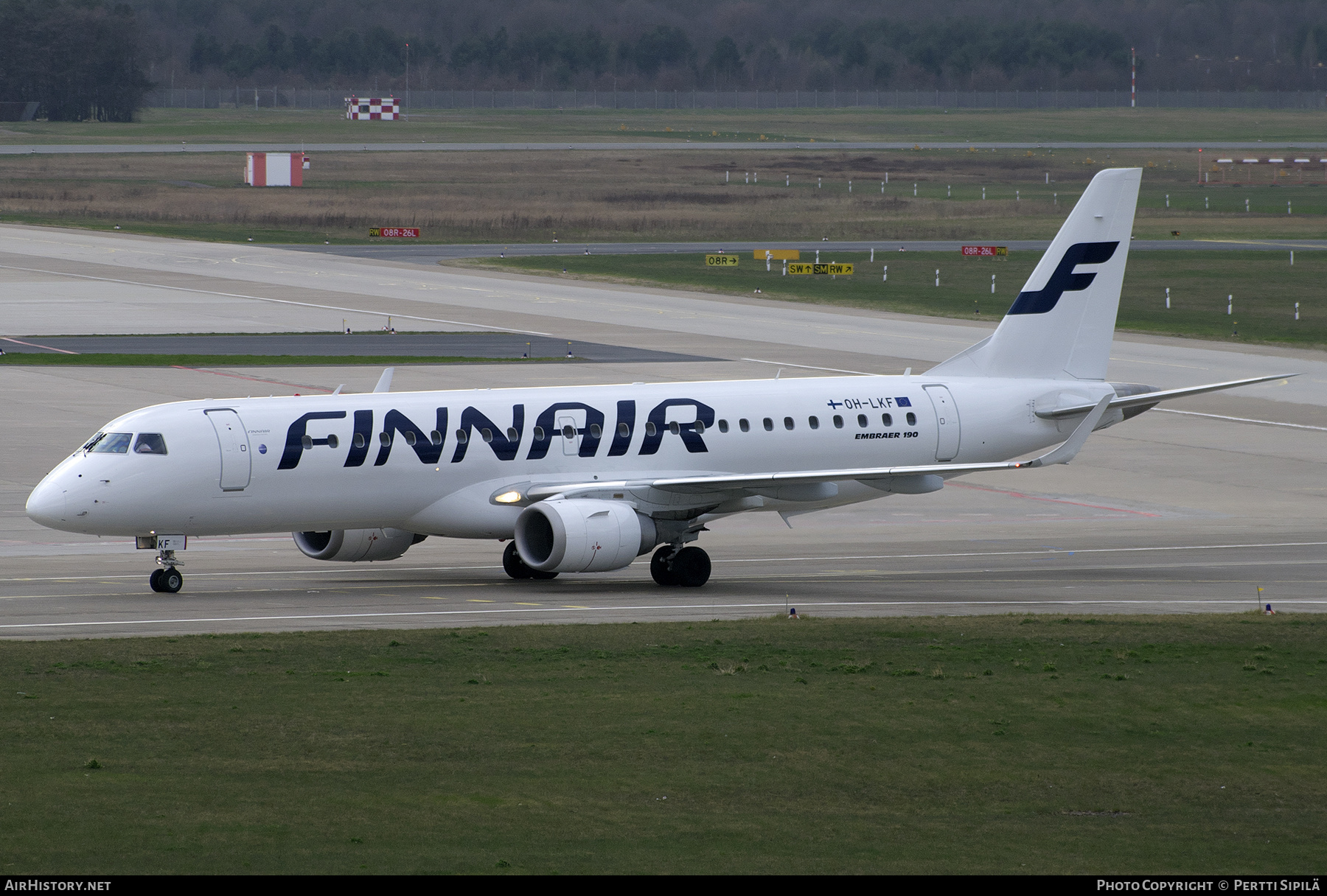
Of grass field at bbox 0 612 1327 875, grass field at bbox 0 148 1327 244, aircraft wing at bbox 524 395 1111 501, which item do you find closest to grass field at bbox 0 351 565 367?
aircraft wing at bbox 524 395 1111 501

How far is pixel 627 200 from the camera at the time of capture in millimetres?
155125

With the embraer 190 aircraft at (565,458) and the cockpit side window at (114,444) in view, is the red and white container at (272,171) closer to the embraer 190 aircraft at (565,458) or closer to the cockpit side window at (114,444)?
the embraer 190 aircraft at (565,458)

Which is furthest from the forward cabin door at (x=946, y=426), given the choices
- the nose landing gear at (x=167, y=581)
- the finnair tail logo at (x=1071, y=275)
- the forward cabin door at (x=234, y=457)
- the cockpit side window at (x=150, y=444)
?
the cockpit side window at (x=150, y=444)

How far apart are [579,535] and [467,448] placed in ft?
10.0

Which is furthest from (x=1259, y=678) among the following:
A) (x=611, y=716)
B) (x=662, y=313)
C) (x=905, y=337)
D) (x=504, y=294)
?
(x=504, y=294)

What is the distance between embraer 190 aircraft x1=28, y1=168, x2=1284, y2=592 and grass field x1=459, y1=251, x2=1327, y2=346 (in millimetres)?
44688

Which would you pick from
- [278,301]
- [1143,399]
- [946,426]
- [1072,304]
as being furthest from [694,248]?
[1143,399]

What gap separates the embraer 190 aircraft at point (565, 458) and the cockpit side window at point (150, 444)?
0.14ft

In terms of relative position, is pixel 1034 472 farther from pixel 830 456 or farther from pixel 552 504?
pixel 552 504

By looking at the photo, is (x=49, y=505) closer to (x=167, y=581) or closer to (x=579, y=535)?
(x=167, y=581)

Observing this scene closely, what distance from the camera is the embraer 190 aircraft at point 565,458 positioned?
34.6 meters

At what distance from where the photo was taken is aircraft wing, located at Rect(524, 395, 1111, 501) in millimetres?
36688

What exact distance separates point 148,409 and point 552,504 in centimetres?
778

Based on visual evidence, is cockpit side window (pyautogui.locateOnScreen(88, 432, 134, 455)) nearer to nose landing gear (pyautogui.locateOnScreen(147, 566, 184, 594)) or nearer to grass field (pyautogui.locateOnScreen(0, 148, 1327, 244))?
nose landing gear (pyautogui.locateOnScreen(147, 566, 184, 594))
